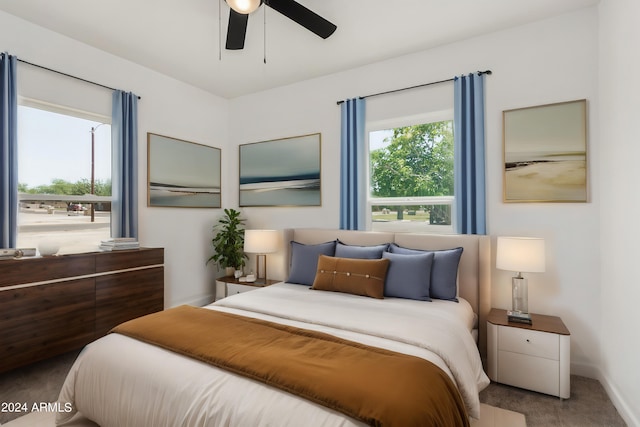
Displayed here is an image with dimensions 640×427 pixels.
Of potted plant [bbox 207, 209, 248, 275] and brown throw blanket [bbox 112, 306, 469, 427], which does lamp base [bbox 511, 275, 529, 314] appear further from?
potted plant [bbox 207, 209, 248, 275]

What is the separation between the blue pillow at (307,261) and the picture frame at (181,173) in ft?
5.56

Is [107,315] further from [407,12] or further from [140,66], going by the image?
[407,12]

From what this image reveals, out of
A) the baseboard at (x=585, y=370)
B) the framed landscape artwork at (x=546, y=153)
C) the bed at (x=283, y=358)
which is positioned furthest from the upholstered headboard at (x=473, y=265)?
the baseboard at (x=585, y=370)

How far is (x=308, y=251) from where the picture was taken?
3.27 m

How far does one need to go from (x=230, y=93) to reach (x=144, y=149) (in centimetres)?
141

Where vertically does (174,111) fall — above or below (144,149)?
above

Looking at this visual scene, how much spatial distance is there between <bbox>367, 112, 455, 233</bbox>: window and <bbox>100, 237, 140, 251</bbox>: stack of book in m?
2.45

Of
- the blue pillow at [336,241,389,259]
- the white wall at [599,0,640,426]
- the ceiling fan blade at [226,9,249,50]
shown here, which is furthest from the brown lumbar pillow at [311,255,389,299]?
the ceiling fan blade at [226,9,249,50]

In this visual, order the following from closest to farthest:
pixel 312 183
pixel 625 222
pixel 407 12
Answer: pixel 625 222
pixel 407 12
pixel 312 183

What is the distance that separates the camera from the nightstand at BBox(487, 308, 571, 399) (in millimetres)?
2203

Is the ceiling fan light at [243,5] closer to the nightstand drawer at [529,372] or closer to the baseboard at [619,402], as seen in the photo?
the nightstand drawer at [529,372]

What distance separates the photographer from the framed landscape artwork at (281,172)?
3889 millimetres

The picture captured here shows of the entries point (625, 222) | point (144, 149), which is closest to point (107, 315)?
point (144, 149)

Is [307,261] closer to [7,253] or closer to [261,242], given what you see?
[261,242]
